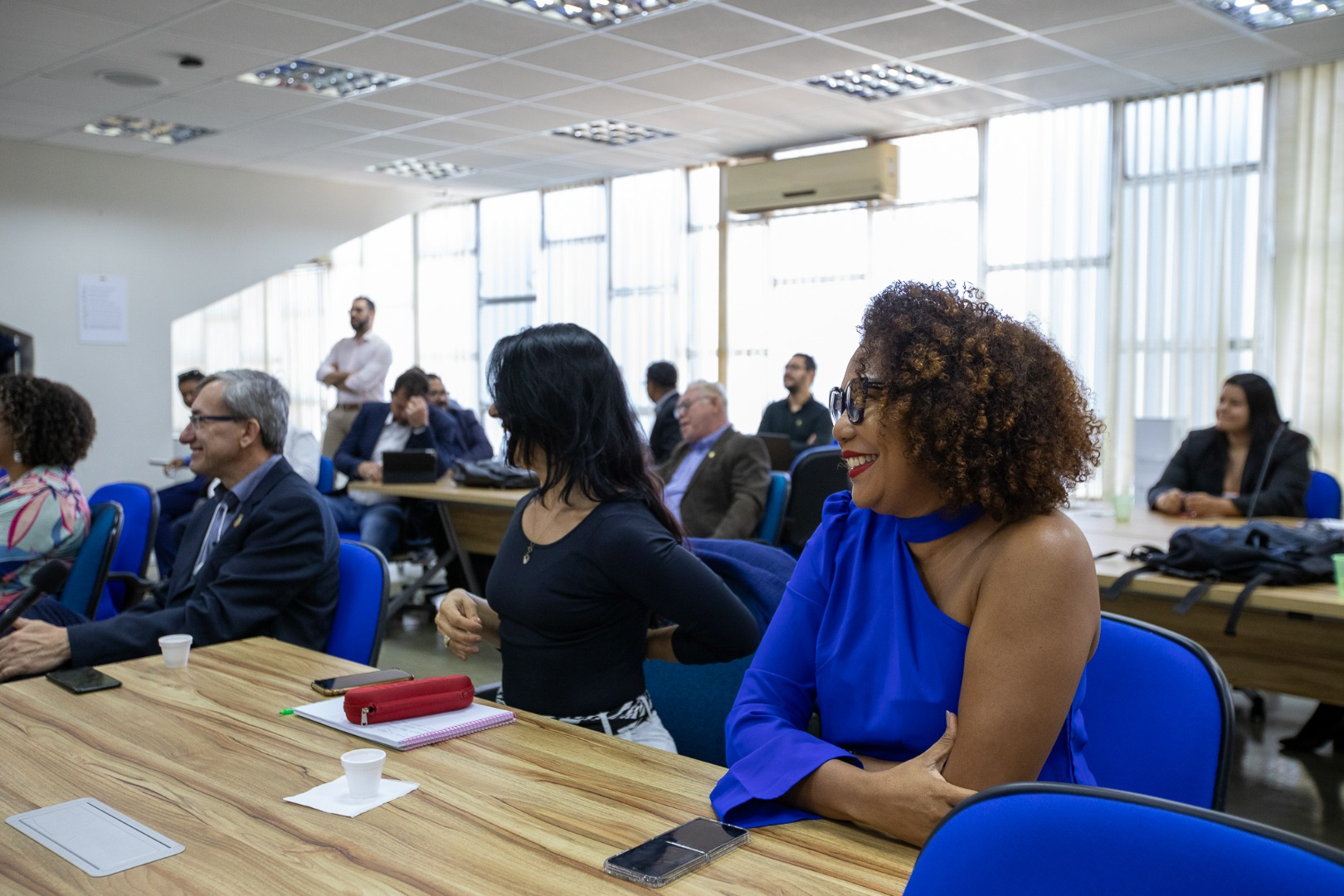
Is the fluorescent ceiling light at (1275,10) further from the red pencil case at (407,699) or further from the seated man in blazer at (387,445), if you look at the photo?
the red pencil case at (407,699)

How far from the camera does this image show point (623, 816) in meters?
1.32

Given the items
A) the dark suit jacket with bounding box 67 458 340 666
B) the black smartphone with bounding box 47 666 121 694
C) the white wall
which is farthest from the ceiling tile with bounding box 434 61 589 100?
the black smartphone with bounding box 47 666 121 694

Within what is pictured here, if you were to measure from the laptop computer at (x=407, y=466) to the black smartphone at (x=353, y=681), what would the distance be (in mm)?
3971

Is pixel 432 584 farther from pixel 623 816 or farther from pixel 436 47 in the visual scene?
pixel 623 816

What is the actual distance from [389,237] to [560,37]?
674 cm

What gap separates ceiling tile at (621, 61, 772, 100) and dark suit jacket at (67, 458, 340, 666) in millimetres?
4542

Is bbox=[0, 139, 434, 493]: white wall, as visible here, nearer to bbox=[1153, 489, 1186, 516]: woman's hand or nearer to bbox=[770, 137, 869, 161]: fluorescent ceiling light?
bbox=[770, 137, 869, 161]: fluorescent ceiling light

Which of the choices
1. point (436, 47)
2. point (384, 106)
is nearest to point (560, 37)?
point (436, 47)

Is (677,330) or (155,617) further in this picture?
(677,330)

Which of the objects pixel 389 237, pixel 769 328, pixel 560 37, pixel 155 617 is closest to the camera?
pixel 155 617

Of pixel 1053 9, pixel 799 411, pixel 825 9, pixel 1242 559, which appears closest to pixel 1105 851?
pixel 1242 559

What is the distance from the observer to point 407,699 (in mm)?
1712

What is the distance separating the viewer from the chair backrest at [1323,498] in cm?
431

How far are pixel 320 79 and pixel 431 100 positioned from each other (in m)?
0.70
